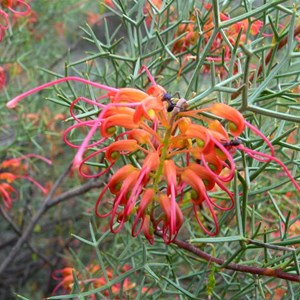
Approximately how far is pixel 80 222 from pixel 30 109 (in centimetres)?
40

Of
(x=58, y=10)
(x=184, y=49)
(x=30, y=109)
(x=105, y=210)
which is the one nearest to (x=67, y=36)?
(x=58, y=10)

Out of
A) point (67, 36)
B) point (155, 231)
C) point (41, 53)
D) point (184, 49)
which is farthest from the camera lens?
point (67, 36)

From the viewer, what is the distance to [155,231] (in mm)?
729

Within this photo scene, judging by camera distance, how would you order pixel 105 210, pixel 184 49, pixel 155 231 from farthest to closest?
pixel 105 210
pixel 184 49
pixel 155 231

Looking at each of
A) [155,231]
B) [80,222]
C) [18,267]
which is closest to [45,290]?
[18,267]

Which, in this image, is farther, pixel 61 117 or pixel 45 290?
pixel 45 290

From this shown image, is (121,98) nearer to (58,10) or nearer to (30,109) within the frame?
(30,109)

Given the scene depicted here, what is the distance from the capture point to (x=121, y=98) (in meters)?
0.61

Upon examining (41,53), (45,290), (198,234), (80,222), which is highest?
(41,53)

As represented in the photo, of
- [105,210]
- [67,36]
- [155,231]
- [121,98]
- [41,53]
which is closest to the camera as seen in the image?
[121,98]

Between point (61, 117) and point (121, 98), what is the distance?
1074 millimetres

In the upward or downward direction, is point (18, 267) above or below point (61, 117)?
below

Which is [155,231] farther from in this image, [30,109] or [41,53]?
[41,53]

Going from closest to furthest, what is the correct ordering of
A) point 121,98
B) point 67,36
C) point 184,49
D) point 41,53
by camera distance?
point 121,98, point 184,49, point 41,53, point 67,36
